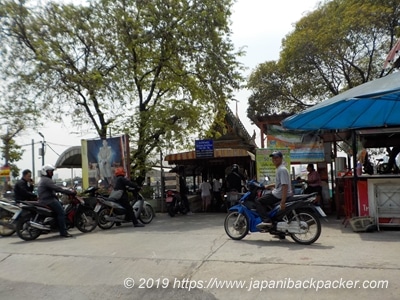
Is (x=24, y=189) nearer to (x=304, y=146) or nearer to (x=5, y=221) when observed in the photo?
(x=5, y=221)

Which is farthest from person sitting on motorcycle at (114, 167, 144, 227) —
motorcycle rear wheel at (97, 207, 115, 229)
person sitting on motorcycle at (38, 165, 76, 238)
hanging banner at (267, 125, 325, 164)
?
hanging banner at (267, 125, 325, 164)

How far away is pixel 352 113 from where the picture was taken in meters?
9.06

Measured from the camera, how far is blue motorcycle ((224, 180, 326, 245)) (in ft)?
22.2

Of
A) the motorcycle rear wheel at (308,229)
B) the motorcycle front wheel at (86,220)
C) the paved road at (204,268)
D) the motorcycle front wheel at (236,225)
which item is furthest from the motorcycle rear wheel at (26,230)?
the motorcycle rear wheel at (308,229)

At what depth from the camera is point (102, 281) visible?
5332 millimetres

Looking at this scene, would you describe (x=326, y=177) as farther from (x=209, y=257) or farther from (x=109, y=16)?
(x=109, y=16)

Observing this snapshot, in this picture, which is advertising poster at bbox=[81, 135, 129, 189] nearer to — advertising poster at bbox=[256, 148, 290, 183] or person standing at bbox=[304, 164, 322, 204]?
advertising poster at bbox=[256, 148, 290, 183]

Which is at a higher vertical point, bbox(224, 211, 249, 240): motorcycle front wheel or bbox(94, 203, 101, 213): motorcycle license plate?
bbox(94, 203, 101, 213): motorcycle license plate

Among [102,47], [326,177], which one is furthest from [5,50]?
[326,177]

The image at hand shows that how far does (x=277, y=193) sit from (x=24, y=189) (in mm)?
6483

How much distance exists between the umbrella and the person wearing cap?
2012 millimetres

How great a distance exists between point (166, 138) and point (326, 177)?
5620 millimetres

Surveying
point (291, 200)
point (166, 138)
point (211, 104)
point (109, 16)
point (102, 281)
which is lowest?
point (102, 281)

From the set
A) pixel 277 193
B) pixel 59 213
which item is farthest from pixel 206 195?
pixel 277 193
